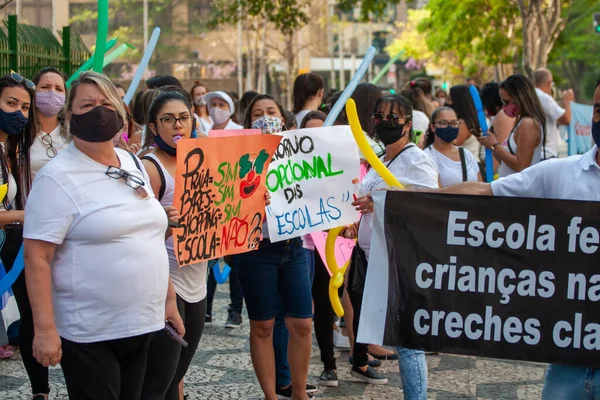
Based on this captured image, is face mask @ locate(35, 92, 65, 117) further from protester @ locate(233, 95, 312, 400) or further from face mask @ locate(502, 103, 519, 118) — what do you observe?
face mask @ locate(502, 103, 519, 118)

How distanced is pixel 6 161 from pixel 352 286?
2.09m

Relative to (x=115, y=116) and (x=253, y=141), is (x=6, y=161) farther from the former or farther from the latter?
(x=115, y=116)

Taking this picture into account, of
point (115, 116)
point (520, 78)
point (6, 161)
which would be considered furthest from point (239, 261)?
point (520, 78)

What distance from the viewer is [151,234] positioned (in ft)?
12.3

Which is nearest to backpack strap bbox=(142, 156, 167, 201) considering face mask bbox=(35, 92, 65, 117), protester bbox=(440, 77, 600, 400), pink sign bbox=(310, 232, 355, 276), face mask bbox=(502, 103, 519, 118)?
protester bbox=(440, 77, 600, 400)

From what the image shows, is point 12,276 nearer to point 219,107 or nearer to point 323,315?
point 323,315

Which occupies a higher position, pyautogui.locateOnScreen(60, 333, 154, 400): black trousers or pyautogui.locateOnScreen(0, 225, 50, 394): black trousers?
pyautogui.locateOnScreen(60, 333, 154, 400): black trousers

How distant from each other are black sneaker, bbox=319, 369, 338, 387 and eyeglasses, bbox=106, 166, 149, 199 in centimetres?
299

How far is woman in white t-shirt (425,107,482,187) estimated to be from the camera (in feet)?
23.4

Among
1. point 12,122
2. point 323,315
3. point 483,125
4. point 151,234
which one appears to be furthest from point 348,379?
point 151,234

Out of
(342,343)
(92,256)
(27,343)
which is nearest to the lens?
(92,256)

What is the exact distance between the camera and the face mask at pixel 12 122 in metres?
5.54

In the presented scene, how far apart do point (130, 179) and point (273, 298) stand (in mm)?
1915

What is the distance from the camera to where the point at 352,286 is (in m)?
5.57
